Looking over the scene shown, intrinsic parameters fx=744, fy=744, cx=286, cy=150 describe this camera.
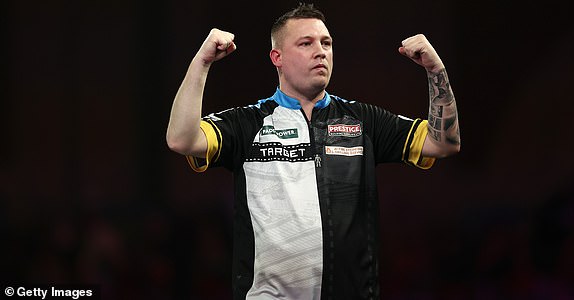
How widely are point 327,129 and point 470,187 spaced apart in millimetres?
2528

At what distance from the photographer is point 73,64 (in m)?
5.48

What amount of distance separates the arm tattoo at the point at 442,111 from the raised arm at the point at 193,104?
79 centimetres

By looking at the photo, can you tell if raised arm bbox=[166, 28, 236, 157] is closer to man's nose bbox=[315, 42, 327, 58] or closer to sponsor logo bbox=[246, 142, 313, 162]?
sponsor logo bbox=[246, 142, 313, 162]

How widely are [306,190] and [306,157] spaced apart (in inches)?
5.4

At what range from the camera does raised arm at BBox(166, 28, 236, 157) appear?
273cm

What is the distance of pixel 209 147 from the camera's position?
9.30 feet

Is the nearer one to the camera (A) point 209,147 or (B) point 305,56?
(A) point 209,147

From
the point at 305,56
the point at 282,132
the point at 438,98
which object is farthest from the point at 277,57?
the point at 438,98

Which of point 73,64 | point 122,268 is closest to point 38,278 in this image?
point 122,268

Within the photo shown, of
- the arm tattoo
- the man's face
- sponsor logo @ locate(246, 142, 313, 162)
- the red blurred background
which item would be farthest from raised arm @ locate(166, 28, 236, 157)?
the red blurred background

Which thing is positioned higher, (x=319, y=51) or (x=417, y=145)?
(x=319, y=51)

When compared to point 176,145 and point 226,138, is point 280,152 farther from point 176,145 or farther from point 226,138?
point 176,145

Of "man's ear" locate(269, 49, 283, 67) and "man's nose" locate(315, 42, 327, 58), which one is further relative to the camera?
"man's ear" locate(269, 49, 283, 67)

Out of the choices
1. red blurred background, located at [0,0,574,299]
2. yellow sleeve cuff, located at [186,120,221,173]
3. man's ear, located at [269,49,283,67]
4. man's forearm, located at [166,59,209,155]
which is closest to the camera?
man's forearm, located at [166,59,209,155]
